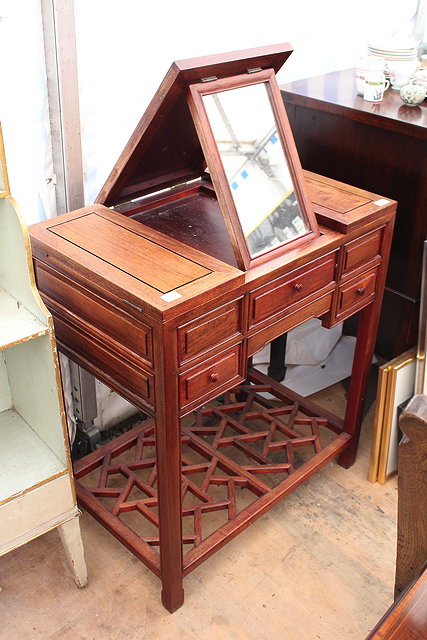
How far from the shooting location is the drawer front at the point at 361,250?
80.7 inches

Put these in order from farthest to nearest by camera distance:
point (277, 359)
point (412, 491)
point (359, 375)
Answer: point (277, 359)
point (359, 375)
point (412, 491)

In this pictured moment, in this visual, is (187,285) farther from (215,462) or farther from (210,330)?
(215,462)

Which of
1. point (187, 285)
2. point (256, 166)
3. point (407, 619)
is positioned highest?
point (256, 166)

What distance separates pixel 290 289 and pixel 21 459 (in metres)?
0.92

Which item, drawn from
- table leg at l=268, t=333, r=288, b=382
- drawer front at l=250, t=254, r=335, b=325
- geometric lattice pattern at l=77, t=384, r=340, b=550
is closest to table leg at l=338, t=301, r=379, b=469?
geometric lattice pattern at l=77, t=384, r=340, b=550

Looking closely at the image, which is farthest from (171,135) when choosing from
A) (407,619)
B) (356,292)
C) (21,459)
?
(407,619)

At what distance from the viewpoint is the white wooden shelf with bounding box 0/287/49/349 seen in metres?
1.66

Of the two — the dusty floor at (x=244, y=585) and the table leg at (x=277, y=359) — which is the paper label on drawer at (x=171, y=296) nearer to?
the dusty floor at (x=244, y=585)

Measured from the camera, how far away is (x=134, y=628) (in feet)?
6.73

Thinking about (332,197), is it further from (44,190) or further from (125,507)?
(125,507)

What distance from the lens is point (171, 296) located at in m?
1.58

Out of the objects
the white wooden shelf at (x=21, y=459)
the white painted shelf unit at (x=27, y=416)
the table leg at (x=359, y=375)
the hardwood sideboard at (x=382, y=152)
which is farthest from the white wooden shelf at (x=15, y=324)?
the hardwood sideboard at (x=382, y=152)

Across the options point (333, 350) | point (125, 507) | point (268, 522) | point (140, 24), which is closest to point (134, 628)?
point (125, 507)

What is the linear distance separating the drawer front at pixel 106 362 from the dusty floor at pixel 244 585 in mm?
767
